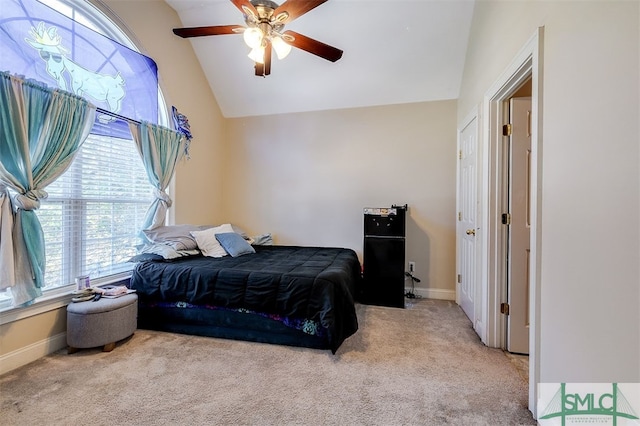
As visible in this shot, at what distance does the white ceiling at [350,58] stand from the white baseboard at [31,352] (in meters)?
3.30

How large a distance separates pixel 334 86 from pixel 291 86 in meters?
0.58

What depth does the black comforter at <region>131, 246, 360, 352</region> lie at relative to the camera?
215 centimetres

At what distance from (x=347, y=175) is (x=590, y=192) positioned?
283 centimetres

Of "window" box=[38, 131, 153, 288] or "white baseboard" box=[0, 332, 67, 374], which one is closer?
"white baseboard" box=[0, 332, 67, 374]

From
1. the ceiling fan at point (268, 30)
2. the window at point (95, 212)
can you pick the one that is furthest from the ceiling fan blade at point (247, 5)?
the window at point (95, 212)

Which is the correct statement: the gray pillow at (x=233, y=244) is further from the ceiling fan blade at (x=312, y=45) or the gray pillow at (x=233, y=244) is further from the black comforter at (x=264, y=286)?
the ceiling fan blade at (x=312, y=45)

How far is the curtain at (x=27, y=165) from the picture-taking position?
5.90ft

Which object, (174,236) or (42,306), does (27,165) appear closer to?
(42,306)

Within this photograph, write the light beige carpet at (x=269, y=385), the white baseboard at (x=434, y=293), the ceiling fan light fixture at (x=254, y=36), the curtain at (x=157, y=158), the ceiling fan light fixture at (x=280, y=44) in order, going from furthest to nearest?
1. the white baseboard at (x=434, y=293)
2. the curtain at (x=157, y=158)
3. the ceiling fan light fixture at (x=280, y=44)
4. the ceiling fan light fixture at (x=254, y=36)
5. the light beige carpet at (x=269, y=385)

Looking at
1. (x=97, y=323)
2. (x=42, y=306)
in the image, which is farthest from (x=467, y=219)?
(x=42, y=306)

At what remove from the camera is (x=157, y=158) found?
9.70 feet

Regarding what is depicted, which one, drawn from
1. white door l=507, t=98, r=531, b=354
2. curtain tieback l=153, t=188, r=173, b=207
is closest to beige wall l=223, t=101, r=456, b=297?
curtain tieback l=153, t=188, r=173, b=207

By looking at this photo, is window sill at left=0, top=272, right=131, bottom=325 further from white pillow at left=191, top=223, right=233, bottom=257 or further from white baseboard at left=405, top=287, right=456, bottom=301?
white baseboard at left=405, top=287, right=456, bottom=301

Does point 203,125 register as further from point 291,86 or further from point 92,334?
point 92,334
